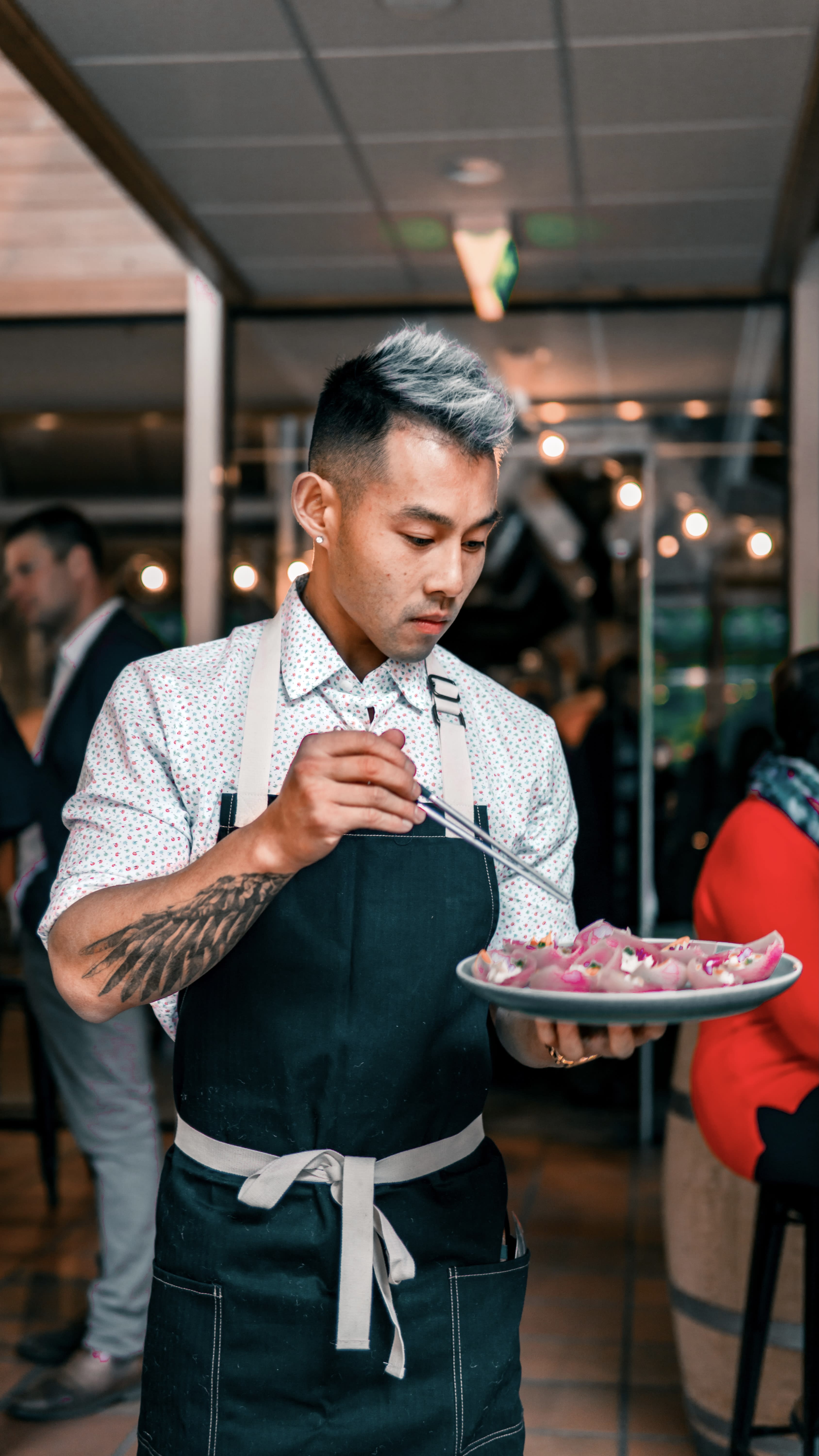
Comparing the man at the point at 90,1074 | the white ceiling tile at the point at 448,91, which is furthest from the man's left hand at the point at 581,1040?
the white ceiling tile at the point at 448,91

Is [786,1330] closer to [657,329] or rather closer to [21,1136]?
[21,1136]

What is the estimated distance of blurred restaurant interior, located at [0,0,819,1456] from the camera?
2.83 metres

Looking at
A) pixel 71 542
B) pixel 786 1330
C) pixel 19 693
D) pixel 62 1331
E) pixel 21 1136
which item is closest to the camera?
pixel 786 1330

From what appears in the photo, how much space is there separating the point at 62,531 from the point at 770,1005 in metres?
2.08

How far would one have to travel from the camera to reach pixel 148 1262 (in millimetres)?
2760

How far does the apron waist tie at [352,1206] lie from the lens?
1.21 metres

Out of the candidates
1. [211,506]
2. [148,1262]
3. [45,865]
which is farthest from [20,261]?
[148,1262]

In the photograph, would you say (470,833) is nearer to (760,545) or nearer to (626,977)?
(626,977)

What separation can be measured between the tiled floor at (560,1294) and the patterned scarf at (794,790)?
1324 millimetres

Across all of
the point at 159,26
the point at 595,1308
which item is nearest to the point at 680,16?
the point at 159,26

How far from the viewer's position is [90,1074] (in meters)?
2.84

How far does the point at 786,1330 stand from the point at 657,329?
10.8 ft

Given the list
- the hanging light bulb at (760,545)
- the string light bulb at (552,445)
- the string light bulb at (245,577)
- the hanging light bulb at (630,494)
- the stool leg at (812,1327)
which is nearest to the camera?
the stool leg at (812,1327)

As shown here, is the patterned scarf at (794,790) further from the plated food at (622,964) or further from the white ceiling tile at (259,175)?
the white ceiling tile at (259,175)
